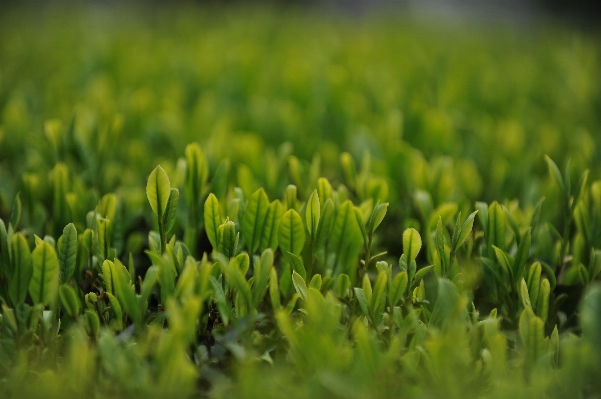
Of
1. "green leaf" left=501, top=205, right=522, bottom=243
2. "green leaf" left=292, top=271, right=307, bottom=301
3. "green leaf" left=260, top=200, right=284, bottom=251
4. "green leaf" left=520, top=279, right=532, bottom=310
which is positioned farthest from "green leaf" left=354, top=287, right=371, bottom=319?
"green leaf" left=501, top=205, right=522, bottom=243

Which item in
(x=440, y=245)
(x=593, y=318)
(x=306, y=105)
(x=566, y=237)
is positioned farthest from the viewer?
(x=306, y=105)

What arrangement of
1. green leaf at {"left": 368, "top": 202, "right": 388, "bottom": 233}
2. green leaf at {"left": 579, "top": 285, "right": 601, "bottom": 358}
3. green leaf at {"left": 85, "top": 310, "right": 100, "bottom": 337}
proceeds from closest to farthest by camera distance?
green leaf at {"left": 579, "top": 285, "right": 601, "bottom": 358} → green leaf at {"left": 85, "top": 310, "right": 100, "bottom": 337} → green leaf at {"left": 368, "top": 202, "right": 388, "bottom": 233}

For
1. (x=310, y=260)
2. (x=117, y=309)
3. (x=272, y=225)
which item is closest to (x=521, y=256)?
(x=310, y=260)

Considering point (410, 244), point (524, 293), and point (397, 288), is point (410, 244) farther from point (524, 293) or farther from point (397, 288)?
point (524, 293)

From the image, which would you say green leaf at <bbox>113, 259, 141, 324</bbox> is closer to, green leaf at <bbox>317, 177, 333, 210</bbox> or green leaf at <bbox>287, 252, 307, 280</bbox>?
green leaf at <bbox>287, 252, 307, 280</bbox>

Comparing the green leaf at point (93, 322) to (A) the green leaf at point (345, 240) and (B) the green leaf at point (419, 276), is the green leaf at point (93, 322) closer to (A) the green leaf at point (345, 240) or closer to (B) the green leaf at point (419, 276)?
(A) the green leaf at point (345, 240)

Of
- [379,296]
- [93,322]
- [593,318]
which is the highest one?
[593,318]
